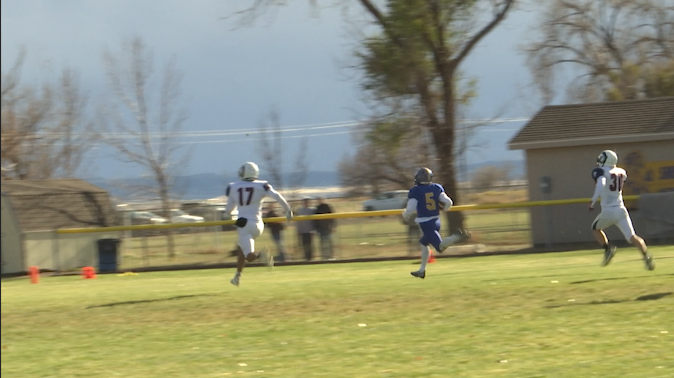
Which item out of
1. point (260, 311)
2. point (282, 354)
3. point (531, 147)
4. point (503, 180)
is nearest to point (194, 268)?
point (531, 147)

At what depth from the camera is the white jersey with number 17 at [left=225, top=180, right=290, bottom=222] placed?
50.0 feet

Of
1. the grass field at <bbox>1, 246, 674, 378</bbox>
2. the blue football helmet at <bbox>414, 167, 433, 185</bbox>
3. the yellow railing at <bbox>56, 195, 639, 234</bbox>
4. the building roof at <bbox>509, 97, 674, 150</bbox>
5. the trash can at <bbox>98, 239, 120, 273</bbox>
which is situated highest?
the building roof at <bbox>509, 97, 674, 150</bbox>

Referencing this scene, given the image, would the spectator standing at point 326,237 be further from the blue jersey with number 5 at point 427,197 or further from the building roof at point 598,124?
the blue jersey with number 5 at point 427,197

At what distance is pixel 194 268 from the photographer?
85.4 feet

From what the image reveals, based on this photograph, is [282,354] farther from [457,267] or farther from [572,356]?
[457,267]

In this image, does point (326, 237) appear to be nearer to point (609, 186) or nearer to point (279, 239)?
point (279, 239)

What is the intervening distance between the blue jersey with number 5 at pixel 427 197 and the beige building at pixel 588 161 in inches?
436

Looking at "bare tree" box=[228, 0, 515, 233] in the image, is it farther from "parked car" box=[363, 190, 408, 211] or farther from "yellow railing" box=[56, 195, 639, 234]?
"parked car" box=[363, 190, 408, 211]

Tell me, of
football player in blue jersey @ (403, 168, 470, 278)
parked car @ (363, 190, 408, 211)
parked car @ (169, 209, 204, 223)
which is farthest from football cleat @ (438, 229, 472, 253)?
parked car @ (363, 190, 408, 211)

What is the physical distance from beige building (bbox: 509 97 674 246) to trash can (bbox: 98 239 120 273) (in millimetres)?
11783

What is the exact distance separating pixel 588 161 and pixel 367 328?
59.6ft

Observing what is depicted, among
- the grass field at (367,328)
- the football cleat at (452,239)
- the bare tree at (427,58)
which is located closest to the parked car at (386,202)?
the bare tree at (427,58)

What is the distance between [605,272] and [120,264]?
15757mm

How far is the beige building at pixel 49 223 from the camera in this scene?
2745cm
